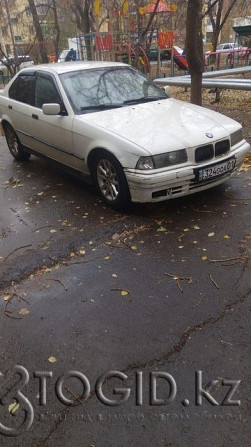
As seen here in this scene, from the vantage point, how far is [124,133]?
4.36 metres

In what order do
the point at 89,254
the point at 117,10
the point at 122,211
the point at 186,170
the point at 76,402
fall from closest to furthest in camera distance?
the point at 76,402 → the point at 89,254 → the point at 186,170 → the point at 122,211 → the point at 117,10

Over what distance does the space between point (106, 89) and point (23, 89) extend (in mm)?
1769

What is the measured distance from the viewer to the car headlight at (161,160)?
412 cm

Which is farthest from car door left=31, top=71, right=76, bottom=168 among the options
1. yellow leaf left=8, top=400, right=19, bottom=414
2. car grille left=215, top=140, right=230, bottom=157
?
yellow leaf left=8, top=400, right=19, bottom=414

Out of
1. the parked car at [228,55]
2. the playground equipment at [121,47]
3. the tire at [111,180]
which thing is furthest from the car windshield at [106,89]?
the parked car at [228,55]

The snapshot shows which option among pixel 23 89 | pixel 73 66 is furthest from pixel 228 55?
pixel 73 66

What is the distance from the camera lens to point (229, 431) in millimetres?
2070

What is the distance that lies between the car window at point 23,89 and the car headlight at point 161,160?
9.26ft

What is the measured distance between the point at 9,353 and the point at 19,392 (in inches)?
14.8

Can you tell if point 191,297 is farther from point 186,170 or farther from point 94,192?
point 94,192

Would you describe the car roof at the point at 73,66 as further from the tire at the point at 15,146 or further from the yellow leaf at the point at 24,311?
the yellow leaf at the point at 24,311

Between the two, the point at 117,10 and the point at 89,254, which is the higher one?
the point at 117,10

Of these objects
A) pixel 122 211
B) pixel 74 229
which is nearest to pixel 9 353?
pixel 74 229

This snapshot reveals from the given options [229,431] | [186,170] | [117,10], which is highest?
[117,10]
